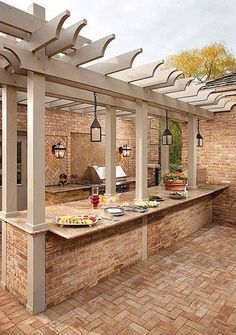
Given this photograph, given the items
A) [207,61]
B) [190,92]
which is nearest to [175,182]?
[190,92]

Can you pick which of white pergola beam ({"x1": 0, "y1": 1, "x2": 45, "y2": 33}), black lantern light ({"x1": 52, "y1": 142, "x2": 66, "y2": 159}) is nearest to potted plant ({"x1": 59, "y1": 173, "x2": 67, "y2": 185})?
black lantern light ({"x1": 52, "y1": 142, "x2": 66, "y2": 159})

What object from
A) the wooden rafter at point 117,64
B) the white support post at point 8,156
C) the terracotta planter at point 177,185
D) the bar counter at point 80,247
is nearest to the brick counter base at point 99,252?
the bar counter at point 80,247

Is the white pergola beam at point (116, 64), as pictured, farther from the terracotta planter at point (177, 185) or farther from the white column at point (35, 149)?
the terracotta planter at point (177, 185)


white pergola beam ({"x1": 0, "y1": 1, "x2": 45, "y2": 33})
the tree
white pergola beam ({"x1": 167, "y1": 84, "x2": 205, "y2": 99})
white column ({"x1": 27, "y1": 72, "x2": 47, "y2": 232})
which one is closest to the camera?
white pergola beam ({"x1": 0, "y1": 1, "x2": 45, "y2": 33})

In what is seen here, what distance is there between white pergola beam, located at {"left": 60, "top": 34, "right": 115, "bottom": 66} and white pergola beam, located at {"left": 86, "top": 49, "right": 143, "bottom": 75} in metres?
0.37

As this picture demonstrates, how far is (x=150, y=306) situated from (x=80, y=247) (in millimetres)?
1135

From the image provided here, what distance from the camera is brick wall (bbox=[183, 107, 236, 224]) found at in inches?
279

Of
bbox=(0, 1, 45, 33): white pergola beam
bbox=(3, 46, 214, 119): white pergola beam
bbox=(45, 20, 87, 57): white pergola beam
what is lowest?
bbox=(3, 46, 214, 119): white pergola beam

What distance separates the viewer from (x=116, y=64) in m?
3.51

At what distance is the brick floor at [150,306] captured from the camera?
9.44ft

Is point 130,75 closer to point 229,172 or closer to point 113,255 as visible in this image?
point 113,255

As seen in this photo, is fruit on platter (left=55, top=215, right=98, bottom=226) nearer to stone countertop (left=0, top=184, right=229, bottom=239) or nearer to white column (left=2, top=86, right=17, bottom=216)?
stone countertop (left=0, top=184, right=229, bottom=239)

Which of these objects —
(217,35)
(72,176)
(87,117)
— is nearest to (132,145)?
(87,117)

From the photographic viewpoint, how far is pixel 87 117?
26.0 ft
